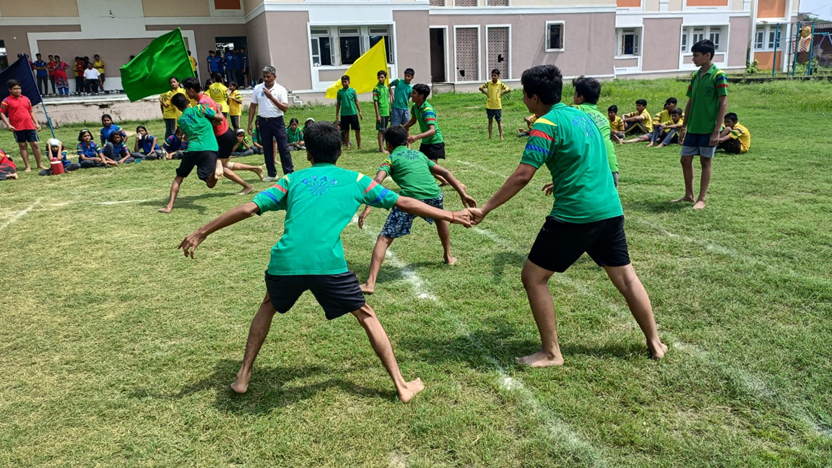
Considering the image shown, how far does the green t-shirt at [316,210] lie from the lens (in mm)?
3328

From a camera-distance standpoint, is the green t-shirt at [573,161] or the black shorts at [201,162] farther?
the black shorts at [201,162]

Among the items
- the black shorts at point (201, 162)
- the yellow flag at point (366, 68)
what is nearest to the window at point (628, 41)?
the yellow flag at point (366, 68)

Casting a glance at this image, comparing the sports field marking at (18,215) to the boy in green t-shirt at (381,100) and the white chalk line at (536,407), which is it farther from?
the boy in green t-shirt at (381,100)

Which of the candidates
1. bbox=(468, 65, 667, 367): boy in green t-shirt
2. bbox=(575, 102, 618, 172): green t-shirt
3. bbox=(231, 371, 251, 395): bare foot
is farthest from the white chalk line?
bbox=(575, 102, 618, 172): green t-shirt

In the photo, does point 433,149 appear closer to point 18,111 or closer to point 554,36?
point 18,111

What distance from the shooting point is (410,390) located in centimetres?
363

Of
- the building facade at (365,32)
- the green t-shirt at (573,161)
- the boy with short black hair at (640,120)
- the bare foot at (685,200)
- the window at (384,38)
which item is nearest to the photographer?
the green t-shirt at (573,161)

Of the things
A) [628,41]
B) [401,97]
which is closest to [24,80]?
[401,97]

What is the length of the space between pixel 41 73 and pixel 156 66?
17491mm

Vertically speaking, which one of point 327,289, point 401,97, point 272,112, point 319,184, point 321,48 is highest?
point 321,48

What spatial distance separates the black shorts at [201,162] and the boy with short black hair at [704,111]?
270 inches

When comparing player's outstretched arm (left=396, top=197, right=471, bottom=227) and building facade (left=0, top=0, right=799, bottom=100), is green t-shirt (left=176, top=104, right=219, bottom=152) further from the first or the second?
building facade (left=0, top=0, right=799, bottom=100)

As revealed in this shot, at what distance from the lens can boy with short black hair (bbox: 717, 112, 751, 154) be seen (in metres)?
11.6

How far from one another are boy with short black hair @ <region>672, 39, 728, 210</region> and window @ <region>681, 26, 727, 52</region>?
3479 cm
